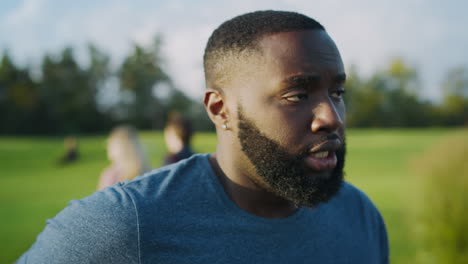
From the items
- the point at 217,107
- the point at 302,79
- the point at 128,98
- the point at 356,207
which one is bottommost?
the point at 128,98

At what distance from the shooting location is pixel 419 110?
4900cm

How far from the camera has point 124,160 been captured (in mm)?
5617

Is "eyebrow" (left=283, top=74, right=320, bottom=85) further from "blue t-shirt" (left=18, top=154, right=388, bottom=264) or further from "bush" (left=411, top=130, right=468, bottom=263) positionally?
"bush" (left=411, top=130, right=468, bottom=263)

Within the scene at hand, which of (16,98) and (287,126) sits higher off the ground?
(287,126)

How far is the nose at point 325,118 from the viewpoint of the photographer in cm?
170

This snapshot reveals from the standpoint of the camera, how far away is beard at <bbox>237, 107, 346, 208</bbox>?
1.76 m

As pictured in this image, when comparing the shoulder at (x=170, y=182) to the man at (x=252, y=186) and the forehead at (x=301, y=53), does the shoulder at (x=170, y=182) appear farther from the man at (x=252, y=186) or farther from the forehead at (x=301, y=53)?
the forehead at (x=301, y=53)

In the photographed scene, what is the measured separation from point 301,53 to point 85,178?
18399 mm

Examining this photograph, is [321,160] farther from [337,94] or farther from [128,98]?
[128,98]

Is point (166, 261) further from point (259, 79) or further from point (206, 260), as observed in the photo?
point (259, 79)

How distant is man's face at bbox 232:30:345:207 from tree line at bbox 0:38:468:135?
40.0 m

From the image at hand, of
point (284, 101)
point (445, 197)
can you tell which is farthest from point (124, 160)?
point (284, 101)

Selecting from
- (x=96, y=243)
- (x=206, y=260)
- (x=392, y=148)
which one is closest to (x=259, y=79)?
(x=206, y=260)

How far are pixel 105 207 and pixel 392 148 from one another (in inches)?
1030
